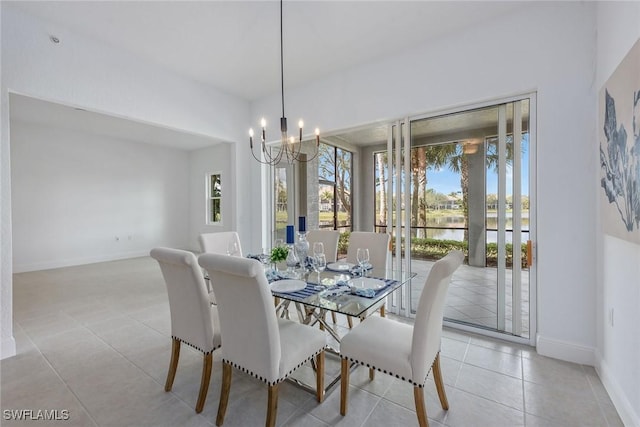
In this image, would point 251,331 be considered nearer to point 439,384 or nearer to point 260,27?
point 439,384

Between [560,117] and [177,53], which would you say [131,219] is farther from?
[560,117]

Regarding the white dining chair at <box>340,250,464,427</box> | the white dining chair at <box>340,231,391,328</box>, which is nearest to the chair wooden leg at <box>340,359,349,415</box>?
the white dining chair at <box>340,250,464,427</box>

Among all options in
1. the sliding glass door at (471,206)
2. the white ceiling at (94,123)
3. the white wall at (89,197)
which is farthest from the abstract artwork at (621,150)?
the white wall at (89,197)

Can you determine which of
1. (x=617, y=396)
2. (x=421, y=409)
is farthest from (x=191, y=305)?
(x=617, y=396)

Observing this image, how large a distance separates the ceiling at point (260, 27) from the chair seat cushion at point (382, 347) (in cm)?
262

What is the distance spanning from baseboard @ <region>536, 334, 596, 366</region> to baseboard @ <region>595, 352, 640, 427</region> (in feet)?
0.21

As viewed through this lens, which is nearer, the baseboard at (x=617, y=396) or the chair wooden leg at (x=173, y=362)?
the baseboard at (x=617, y=396)

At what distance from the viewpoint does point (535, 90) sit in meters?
2.35

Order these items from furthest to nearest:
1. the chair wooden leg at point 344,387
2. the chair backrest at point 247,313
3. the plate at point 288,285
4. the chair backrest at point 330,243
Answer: the chair backrest at point 330,243 < the plate at point 288,285 < the chair wooden leg at point 344,387 < the chair backrest at point 247,313

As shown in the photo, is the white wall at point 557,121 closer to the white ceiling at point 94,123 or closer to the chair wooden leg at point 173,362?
the chair wooden leg at point 173,362

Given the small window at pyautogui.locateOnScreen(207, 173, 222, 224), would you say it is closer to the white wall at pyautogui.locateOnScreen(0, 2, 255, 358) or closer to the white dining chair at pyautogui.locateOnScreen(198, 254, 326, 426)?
the white wall at pyautogui.locateOnScreen(0, 2, 255, 358)

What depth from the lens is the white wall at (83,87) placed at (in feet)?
7.62

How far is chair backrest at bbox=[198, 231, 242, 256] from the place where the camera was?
2702mm

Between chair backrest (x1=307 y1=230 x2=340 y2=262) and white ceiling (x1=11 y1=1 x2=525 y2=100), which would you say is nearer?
white ceiling (x1=11 y1=1 x2=525 y2=100)
